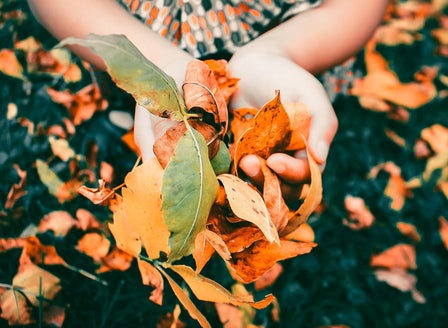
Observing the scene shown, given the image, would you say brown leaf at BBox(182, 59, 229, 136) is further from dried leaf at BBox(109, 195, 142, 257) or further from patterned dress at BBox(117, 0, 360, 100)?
patterned dress at BBox(117, 0, 360, 100)

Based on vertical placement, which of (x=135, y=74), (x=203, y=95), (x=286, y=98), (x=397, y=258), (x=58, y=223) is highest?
(x=135, y=74)

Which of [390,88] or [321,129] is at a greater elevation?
[321,129]

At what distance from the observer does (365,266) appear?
3.63ft

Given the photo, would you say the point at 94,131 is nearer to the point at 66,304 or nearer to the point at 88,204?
the point at 88,204

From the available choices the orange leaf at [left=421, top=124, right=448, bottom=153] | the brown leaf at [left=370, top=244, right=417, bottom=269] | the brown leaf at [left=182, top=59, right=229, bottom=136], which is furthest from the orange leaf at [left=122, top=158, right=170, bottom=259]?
the orange leaf at [left=421, top=124, right=448, bottom=153]

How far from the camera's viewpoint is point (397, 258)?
1118mm

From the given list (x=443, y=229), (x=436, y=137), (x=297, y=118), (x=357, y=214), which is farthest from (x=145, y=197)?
(x=436, y=137)

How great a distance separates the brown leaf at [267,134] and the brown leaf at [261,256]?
0.44 feet

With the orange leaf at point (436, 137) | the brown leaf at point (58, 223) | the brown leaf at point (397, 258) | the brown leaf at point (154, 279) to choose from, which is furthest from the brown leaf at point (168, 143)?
the orange leaf at point (436, 137)

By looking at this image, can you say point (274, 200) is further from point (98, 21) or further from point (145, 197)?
point (98, 21)

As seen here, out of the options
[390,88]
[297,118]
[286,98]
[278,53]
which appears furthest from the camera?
[390,88]

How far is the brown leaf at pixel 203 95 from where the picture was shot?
0.67 m

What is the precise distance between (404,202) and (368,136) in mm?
256

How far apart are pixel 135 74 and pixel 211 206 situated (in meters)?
0.20
